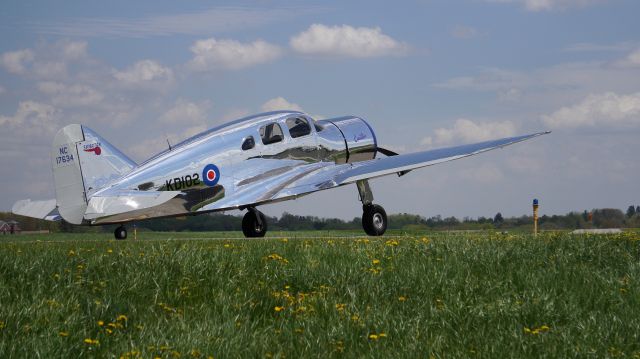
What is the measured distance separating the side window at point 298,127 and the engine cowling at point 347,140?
63cm

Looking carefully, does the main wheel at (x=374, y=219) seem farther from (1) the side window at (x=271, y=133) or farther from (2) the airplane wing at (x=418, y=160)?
(1) the side window at (x=271, y=133)

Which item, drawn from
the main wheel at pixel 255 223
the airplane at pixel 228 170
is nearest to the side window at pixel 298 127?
the airplane at pixel 228 170

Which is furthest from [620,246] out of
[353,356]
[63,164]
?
[63,164]

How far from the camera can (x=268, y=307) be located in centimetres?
1021

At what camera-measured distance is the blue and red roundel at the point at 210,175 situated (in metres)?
20.4

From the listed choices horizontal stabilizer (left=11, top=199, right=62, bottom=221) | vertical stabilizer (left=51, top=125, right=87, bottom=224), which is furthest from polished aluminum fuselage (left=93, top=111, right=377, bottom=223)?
horizontal stabilizer (left=11, top=199, right=62, bottom=221)

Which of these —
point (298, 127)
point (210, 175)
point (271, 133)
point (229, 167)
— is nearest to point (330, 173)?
point (298, 127)

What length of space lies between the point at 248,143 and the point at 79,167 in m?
4.30

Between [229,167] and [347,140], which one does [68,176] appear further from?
[347,140]

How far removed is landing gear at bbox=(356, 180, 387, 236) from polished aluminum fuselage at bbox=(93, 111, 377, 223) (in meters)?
1.43

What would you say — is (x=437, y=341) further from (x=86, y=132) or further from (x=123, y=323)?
(x=86, y=132)

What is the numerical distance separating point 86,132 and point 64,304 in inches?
526

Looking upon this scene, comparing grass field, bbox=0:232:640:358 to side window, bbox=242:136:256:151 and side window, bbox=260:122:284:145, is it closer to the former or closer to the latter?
side window, bbox=242:136:256:151

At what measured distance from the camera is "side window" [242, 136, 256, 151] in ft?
69.3
